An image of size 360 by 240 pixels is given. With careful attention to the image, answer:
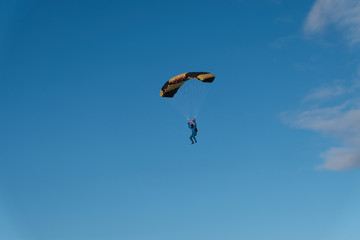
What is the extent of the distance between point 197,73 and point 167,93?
514 cm

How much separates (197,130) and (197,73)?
276 inches

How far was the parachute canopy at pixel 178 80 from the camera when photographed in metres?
72.5

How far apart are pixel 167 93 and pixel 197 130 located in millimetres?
6534

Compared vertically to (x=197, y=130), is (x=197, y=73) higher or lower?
higher

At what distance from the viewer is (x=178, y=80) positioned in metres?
75.2

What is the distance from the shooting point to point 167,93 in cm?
7675

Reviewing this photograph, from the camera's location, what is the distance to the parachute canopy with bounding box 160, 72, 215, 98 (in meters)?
72.5

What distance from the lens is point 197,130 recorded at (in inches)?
2918

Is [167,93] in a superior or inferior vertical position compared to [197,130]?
superior

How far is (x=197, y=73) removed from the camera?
7412 cm
